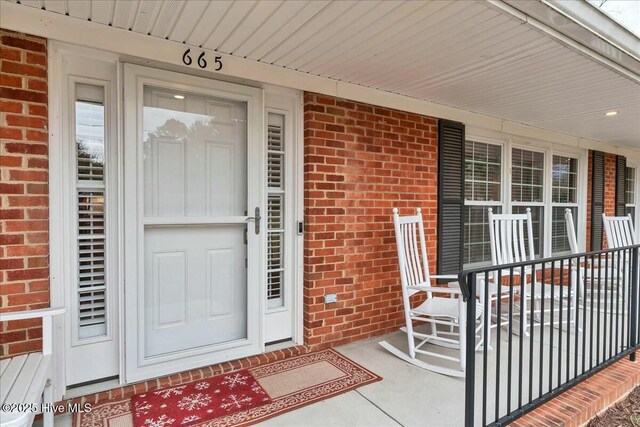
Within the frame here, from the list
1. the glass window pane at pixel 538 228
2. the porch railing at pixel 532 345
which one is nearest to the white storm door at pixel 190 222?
the porch railing at pixel 532 345

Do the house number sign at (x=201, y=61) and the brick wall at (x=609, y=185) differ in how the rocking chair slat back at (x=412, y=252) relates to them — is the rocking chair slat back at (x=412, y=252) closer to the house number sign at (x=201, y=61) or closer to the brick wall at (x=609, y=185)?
the house number sign at (x=201, y=61)

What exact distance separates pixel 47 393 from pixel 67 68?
1.82 m

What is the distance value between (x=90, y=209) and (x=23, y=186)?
1.19 feet

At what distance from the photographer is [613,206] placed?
19.8 ft

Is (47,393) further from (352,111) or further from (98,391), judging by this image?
(352,111)

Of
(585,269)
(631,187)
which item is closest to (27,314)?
(585,269)

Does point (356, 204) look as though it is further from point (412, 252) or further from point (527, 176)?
point (527, 176)

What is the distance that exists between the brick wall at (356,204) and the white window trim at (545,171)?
1018mm

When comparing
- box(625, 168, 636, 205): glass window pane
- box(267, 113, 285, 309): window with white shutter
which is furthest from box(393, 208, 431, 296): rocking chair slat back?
box(625, 168, 636, 205): glass window pane

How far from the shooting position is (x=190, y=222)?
100 inches

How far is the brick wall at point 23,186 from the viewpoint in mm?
1941

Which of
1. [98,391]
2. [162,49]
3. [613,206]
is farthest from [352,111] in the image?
[613,206]

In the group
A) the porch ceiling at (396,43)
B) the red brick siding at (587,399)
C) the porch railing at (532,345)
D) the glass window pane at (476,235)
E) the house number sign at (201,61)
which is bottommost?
the red brick siding at (587,399)

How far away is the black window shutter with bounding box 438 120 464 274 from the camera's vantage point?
151 inches
